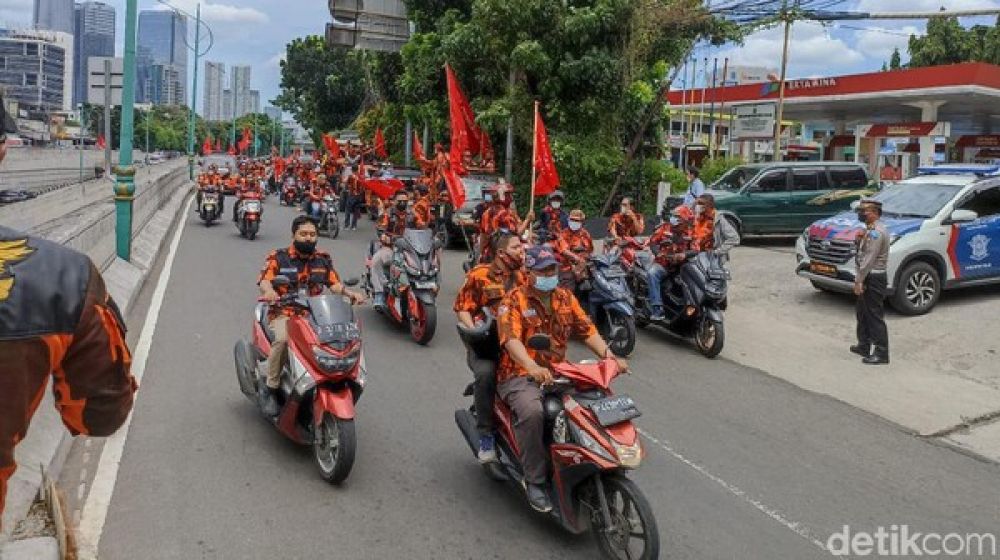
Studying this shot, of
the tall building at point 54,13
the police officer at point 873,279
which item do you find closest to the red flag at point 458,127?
the police officer at point 873,279

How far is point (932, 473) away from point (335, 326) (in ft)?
14.6

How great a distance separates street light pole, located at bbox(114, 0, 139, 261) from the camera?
1320 cm

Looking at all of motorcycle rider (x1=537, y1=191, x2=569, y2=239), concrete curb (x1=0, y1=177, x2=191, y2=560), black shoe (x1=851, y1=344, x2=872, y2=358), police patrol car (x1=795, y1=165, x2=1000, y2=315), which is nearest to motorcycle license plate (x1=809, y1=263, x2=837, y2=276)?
police patrol car (x1=795, y1=165, x2=1000, y2=315)

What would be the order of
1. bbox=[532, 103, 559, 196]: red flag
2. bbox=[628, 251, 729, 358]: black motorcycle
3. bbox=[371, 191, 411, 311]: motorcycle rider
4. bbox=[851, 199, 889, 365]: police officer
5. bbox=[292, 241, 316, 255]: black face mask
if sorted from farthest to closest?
bbox=[532, 103, 559, 196]: red flag
bbox=[371, 191, 411, 311]: motorcycle rider
bbox=[628, 251, 729, 358]: black motorcycle
bbox=[851, 199, 889, 365]: police officer
bbox=[292, 241, 316, 255]: black face mask

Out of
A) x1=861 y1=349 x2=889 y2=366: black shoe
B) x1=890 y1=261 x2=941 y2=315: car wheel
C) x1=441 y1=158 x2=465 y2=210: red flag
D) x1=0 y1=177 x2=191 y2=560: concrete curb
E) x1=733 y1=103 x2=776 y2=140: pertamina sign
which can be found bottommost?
x1=0 y1=177 x2=191 y2=560: concrete curb

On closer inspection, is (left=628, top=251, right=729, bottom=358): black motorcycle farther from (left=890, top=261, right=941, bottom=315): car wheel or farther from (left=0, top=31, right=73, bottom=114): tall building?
(left=0, top=31, right=73, bottom=114): tall building

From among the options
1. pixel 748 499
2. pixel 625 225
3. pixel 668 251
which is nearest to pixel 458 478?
pixel 748 499

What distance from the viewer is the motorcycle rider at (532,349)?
472 cm

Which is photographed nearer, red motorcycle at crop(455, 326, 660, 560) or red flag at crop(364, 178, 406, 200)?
red motorcycle at crop(455, 326, 660, 560)

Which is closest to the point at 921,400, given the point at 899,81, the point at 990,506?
the point at 990,506

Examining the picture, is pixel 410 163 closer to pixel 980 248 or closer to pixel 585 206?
pixel 585 206

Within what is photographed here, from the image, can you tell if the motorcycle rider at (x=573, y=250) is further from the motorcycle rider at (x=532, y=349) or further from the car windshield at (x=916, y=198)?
the motorcycle rider at (x=532, y=349)

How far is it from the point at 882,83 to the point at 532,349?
26.6 m

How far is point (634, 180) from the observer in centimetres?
2252
